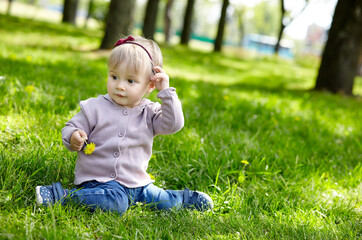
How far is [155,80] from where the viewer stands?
2139mm

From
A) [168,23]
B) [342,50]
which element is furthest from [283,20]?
[342,50]

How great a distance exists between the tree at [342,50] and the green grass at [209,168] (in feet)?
11.5

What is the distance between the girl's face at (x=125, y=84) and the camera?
2105mm

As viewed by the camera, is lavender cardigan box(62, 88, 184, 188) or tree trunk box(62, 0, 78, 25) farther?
tree trunk box(62, 0, 78, 25)

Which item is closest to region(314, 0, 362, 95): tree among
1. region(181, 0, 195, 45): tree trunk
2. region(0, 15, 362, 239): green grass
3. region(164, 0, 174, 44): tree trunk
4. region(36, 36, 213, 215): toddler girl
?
region(0, 15, 362, 239): green grass

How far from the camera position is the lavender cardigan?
2.14 m

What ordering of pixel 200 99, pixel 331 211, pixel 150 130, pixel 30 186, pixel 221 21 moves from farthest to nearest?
pixel 221 21
pixel 200 99
pixel 331 211
pixel 150 130
pixel 30 186

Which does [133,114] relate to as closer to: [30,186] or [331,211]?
[30,186]

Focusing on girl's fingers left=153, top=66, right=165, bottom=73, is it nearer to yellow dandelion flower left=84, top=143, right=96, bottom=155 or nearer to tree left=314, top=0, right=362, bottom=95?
yellow dandelion flower left=84, top=143, right=96, bottom=155

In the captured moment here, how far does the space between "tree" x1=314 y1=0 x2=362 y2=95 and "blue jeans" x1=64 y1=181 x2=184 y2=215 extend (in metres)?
6.97

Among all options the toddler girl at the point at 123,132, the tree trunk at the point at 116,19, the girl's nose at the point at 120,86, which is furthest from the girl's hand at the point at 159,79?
the tree trunk at the point at 116,19

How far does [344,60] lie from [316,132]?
4.60 meters

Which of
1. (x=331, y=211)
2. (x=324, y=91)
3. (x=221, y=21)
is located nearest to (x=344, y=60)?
(x=324, y=91)

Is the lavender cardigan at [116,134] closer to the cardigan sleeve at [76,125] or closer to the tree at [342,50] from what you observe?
the cardigan sleeve at [76,125]
